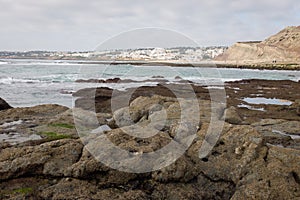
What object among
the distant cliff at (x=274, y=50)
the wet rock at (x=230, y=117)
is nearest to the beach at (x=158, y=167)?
the wet rock at (x=230, y=117)

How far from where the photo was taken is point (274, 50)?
107m

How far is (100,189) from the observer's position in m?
5.83

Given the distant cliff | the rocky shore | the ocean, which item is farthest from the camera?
the distant cliff

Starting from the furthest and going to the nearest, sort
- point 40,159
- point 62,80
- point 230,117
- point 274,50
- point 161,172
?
point 274,50 < point 62,80 < point 230,117 < point 40,159 < point 161,172

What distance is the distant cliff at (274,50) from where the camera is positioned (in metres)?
103

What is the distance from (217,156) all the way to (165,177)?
1405 mm

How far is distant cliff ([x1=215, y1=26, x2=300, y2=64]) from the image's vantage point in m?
103

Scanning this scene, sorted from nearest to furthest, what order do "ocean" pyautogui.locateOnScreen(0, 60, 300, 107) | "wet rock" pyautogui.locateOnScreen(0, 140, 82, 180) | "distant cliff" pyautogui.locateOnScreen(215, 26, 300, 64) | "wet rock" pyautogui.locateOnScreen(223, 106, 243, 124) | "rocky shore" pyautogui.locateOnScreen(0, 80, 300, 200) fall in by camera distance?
1. "rocky shore" pyautogui.locateOnScreen(0, 80, 300, 200)
2. "wet rock" pyautogui.locateOnScreen(0, 140, 82, 180)
3. "wet rock" pyautogui.locateOnScreen(223, 106, 243, 124)
4. "ocean" pyautogui.locateOnScreen(0, 60, 300, 107)
5. "distant cliff" pyautogui.locateOnScreen(215, 26, 300, 64)

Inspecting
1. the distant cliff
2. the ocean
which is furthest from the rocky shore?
the distant cliff

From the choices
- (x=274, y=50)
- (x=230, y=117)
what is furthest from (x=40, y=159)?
(x=274, y=50)

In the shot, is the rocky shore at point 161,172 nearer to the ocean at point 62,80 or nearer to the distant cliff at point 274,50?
the ocean at point 62,80

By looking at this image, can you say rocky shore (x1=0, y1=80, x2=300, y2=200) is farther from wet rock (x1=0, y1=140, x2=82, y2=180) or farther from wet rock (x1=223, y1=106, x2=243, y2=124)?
wet rock (x1=223, y1=106, x2=243, y2=124)

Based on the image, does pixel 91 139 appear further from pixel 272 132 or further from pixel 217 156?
pixel 272 132

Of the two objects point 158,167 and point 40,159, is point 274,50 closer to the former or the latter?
point 158,167
